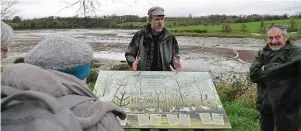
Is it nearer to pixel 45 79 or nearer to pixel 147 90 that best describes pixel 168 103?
pixel 147 90

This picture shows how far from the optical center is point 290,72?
276 centimetres

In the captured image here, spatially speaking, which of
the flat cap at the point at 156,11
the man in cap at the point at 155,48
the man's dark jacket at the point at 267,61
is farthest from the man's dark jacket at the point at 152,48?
the man's dark jacket at the point at 267,61

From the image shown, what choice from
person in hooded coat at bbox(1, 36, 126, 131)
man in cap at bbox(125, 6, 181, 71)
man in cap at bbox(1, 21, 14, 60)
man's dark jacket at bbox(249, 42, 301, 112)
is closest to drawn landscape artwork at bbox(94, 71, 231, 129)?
man in cap at bbox(125, 6, 181, 71)

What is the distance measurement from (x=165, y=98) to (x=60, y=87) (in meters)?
2.82

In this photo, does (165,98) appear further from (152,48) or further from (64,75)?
(64,75)

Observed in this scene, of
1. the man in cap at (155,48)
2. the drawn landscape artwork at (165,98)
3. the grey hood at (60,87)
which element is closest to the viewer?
the grey hood at (60,87)

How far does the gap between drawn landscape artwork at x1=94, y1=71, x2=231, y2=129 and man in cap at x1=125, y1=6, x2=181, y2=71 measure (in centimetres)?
22

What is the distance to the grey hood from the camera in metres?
1.74

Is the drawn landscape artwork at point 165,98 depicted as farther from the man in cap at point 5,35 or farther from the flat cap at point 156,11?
the man in cap at point 5,35

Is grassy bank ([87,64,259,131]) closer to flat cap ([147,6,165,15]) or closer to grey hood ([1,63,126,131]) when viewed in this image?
flat cap ([147,6,165,15])

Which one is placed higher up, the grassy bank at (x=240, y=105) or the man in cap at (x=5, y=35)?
the man in cap at (x=5, y=35)

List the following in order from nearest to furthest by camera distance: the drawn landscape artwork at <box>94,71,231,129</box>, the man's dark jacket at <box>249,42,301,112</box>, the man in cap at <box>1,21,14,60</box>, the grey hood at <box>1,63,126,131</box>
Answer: the grey hood at <box>1,63,126,131</box>
the man in cap at <box>1,21,14,60</box>
the drawn landscape artwork at <box>94,71,231,129</box>
the man's dark jacket at <box>249,42,301,112</box>

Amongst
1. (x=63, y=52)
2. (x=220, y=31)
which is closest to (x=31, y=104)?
(x=63, y=52)

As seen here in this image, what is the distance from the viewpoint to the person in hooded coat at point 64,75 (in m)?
1.78
